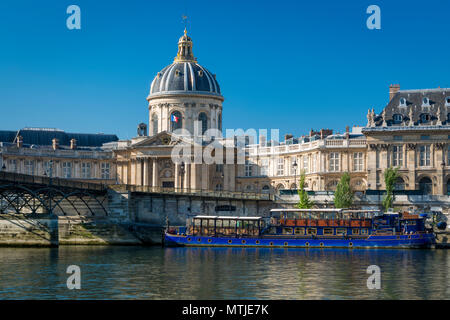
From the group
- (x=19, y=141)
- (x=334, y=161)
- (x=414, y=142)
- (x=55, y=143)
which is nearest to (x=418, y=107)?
(x=414, y=142)

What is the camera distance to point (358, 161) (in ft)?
398

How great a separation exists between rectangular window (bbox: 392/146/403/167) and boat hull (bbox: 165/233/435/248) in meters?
26.7

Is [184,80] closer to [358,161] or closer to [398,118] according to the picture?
[358,161]

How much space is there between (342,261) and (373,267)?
667 centimetres

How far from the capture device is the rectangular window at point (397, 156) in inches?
4412

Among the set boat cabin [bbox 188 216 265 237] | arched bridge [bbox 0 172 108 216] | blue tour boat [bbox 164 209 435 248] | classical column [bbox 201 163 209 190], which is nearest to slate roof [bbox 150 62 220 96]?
classical column [bbox 201 163 209 190]

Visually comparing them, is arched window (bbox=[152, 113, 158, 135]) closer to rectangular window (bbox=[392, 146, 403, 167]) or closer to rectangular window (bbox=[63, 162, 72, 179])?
rectangular window (bbox=[63, 162, 72, 179])

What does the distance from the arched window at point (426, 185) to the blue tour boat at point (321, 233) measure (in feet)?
71.3

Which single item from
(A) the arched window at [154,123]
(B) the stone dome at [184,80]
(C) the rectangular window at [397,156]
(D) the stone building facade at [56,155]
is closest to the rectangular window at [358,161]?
(C) the rectangular window at [397,156]

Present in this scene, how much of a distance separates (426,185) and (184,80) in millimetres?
49638

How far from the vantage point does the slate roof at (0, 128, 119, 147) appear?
145 metres
